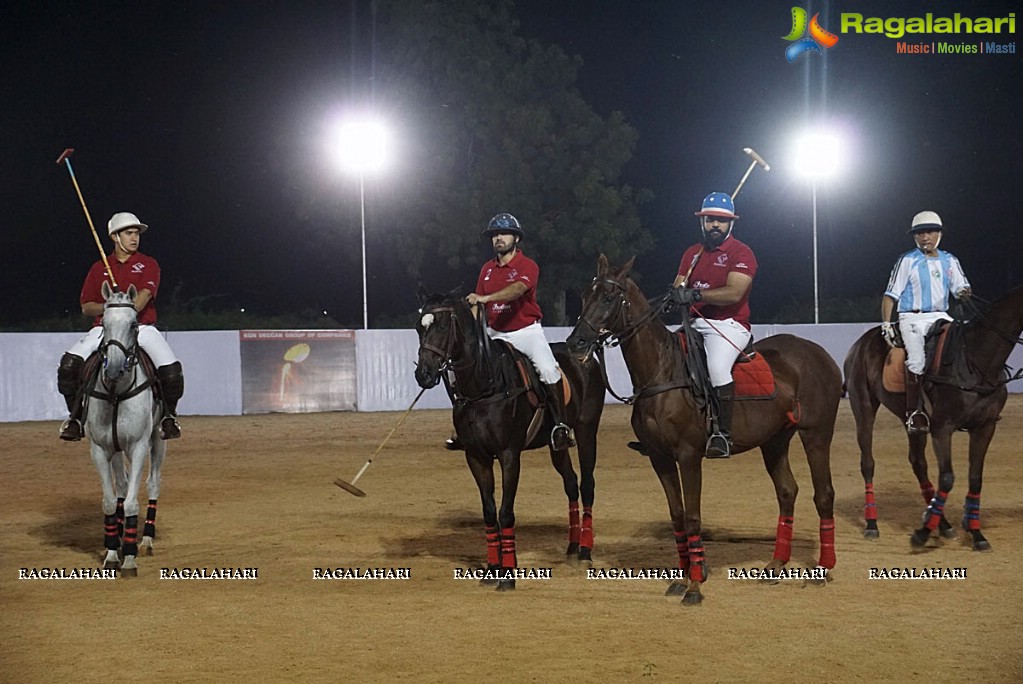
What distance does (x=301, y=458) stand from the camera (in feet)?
60.6

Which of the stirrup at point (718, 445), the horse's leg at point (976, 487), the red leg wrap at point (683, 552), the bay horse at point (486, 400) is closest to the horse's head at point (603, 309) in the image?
the bay horse at point (486, 400)

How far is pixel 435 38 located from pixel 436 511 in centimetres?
3331

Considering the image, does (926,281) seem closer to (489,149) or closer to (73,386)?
(73,386)

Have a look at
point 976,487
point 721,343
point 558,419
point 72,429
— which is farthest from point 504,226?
point 976,487

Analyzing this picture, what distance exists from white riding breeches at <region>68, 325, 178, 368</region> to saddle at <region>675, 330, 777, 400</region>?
15.4 ft

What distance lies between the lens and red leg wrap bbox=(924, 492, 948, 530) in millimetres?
10523

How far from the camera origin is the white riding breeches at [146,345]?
408 inches

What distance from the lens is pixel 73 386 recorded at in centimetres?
1035

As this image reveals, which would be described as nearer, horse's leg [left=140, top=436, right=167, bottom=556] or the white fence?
horse's leg [left=140, top=436, right=167, bottom=556]

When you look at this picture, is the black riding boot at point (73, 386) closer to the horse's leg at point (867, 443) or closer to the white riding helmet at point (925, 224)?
the horse's leg at point (867, 443)

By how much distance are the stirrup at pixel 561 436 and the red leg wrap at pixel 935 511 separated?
11.5ft

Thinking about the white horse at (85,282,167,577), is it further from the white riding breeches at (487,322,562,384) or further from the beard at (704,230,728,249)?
the beard at (704,230,728,249)

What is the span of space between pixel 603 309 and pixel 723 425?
1.38 metres

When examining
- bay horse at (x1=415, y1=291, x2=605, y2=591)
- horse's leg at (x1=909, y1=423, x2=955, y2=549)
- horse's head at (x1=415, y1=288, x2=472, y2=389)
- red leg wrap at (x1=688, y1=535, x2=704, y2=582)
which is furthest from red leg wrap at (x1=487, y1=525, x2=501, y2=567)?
horse's leg at (x1=909, y1=423, x2=955, y2=549)
